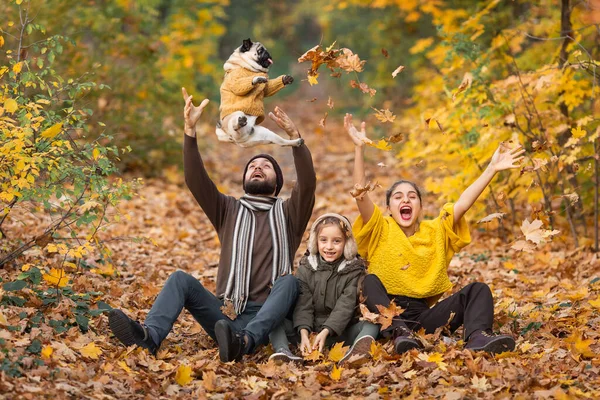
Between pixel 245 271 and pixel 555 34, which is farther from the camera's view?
pixel 555 34

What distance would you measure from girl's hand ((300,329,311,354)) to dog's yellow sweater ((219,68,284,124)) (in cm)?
130

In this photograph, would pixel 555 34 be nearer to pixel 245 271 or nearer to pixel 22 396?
pixel 245 271

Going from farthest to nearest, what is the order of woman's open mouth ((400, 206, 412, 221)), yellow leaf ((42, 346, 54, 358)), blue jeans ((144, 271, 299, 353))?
woman's open mouth ((400, 206, 412, 221)) → blue jeans ((144, 271, 299, 353)) → yellow leaf ((42, 346, 54, 358))

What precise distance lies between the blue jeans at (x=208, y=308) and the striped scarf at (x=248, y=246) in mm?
109

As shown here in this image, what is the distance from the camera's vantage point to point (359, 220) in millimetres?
4809

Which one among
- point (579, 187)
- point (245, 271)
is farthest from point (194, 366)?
point (579, 187)

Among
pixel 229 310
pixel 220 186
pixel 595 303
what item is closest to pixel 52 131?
pixel 229 310

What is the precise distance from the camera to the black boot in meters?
4.17

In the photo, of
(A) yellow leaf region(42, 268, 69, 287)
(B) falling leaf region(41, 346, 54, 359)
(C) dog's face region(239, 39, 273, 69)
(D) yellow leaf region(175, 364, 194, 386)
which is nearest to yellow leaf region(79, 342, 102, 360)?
(B) falling leaf region(41, 346, 54, 359)

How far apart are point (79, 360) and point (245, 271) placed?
1151 millimetres

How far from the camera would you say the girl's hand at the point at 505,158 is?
14.8 feet

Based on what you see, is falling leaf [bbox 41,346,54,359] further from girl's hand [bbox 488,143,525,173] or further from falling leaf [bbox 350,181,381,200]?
girl's hand [bbox 488,143,525,173]

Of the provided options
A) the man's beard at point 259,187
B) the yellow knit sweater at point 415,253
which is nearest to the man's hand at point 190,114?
the man's beard at point 259,187

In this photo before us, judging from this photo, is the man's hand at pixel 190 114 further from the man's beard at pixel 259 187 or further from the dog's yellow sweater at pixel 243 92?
the man's beard at pixel 259 187
